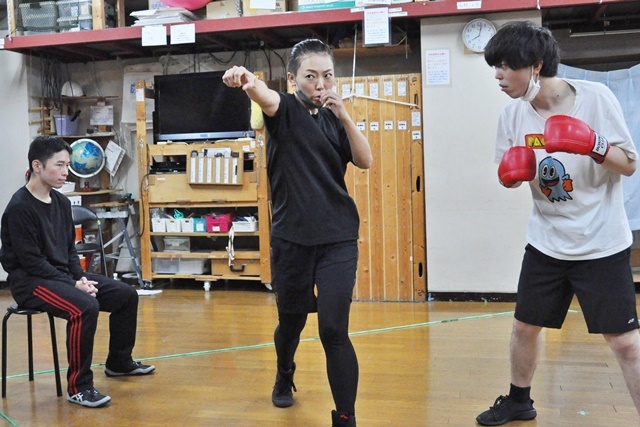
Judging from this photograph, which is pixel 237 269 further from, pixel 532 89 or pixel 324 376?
pixel 532 89

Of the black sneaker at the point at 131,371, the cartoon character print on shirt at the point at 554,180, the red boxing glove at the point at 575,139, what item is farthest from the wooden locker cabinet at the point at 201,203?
the red boxing glove at the point at 575,139

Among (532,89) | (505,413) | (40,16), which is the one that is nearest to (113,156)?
(40,16)

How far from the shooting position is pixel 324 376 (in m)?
3.54

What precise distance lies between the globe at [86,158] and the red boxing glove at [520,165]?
516 centimetres

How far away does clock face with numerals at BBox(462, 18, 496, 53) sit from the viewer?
17.8ft

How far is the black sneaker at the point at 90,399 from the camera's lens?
10.2 feet

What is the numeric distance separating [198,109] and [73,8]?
1.49 metres

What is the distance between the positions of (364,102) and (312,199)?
3316mm

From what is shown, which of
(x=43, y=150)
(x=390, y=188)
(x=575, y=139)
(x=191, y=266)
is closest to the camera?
(x=575, y=139)

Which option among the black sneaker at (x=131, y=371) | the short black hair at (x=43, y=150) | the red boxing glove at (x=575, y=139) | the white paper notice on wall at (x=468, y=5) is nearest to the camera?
the red boxing glove at (x=575, y=139)

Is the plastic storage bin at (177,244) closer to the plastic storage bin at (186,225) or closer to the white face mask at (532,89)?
the plastic storage bin at (186,225)

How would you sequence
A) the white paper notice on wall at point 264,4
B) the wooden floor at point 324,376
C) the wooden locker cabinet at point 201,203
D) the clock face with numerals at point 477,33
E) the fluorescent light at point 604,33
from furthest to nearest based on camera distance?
the wooden locker cabinet at point 201,203, the fluorescent light at point 604,33, the white paper notice on wall at point 264,4, the clock face with numerals at point 477,33, the wooden floor at point 324,376

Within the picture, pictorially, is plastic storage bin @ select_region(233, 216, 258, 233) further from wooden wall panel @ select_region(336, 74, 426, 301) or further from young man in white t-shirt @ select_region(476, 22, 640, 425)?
young man in white t-shirt @ select_region(476, 22, 640, 425)

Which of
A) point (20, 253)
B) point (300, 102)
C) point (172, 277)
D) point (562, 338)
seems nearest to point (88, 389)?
point (20, 253)
